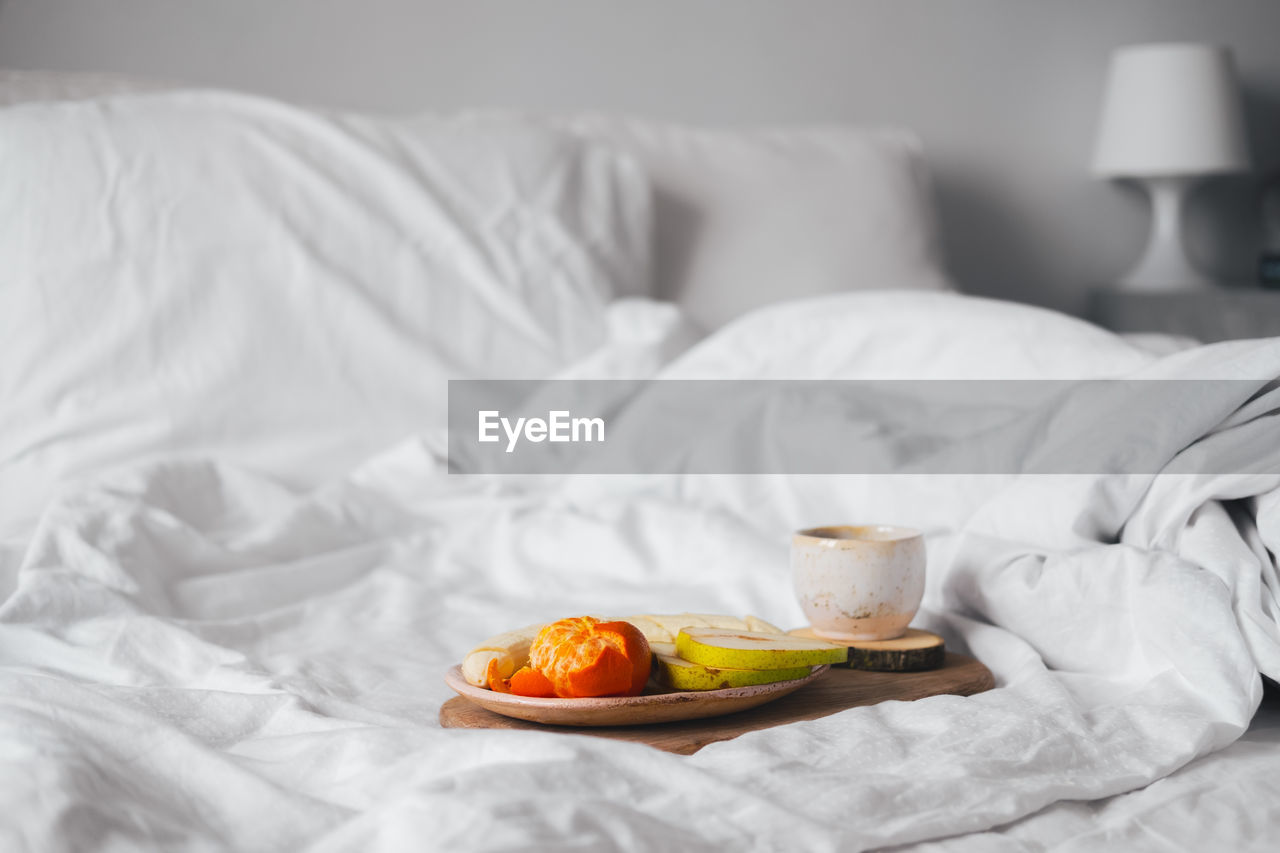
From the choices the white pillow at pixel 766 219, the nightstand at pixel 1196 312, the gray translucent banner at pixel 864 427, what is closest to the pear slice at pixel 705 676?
the gray translucent banner at pixel 864 427

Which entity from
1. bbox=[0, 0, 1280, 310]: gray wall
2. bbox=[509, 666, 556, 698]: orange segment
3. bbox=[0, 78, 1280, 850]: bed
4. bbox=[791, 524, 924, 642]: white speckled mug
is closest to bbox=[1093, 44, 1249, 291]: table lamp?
bbox=[0, 0, 1280, 310]: gray wall

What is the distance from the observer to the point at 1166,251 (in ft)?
7.89

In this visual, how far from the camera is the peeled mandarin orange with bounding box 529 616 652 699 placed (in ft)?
2.07

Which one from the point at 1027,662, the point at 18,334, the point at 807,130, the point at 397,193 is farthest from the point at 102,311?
the point at 807,130

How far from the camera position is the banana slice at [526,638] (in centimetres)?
68

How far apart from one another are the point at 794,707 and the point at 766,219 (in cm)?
132

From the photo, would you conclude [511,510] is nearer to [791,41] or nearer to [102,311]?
[102,311]

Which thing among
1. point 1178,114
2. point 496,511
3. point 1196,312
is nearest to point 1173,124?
point 1178,114

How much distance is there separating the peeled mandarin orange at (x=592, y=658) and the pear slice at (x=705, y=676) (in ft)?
0.04

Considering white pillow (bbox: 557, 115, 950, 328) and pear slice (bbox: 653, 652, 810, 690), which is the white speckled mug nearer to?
pear slice (bbox: 653, 652, 810, 690)

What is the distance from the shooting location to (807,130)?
211 centimetres

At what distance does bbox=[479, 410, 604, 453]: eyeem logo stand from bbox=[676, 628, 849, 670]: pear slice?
0.64 meters

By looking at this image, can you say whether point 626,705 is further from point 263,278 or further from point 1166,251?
point 1166,251

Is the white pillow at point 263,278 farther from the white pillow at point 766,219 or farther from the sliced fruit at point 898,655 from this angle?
the sliced fruit at point 898,655
